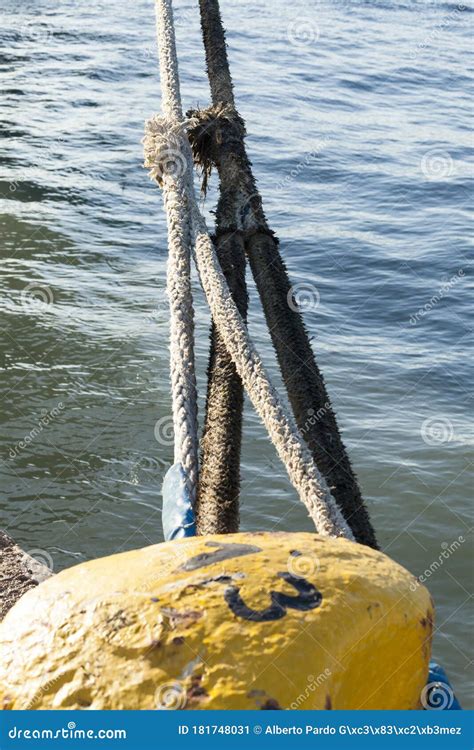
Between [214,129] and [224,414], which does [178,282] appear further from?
[214,129]

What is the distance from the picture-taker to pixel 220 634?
2016 millimetres

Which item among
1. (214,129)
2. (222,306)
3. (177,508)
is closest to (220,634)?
(177,508)

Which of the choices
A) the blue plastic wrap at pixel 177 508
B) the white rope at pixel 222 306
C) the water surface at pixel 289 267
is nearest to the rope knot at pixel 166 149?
the white rope at pixel 222 306

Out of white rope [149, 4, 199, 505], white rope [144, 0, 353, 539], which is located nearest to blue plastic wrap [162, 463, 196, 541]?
white rope [149, 4, 199, 505]

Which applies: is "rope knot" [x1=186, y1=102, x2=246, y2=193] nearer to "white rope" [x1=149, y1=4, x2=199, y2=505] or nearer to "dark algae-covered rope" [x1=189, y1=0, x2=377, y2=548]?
"dark algae-covered rope" [x1=189, y1=0, x2=377, y2=548]

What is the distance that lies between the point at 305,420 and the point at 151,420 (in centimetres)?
309

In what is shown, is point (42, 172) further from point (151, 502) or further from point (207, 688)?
point (207, 688)

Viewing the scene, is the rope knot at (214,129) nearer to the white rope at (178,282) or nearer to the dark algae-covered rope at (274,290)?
the dark algae-covered rope at (274,290)

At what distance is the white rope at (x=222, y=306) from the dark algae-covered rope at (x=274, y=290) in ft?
0.50

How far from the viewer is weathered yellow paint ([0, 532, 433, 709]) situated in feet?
6.45

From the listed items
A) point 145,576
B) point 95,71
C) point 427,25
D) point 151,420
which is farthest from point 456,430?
point 427,25

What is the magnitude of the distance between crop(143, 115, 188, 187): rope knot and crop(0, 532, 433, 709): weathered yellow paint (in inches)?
74.3

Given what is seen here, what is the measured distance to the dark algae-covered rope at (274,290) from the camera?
129 inches

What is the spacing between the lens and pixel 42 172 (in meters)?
11.1
